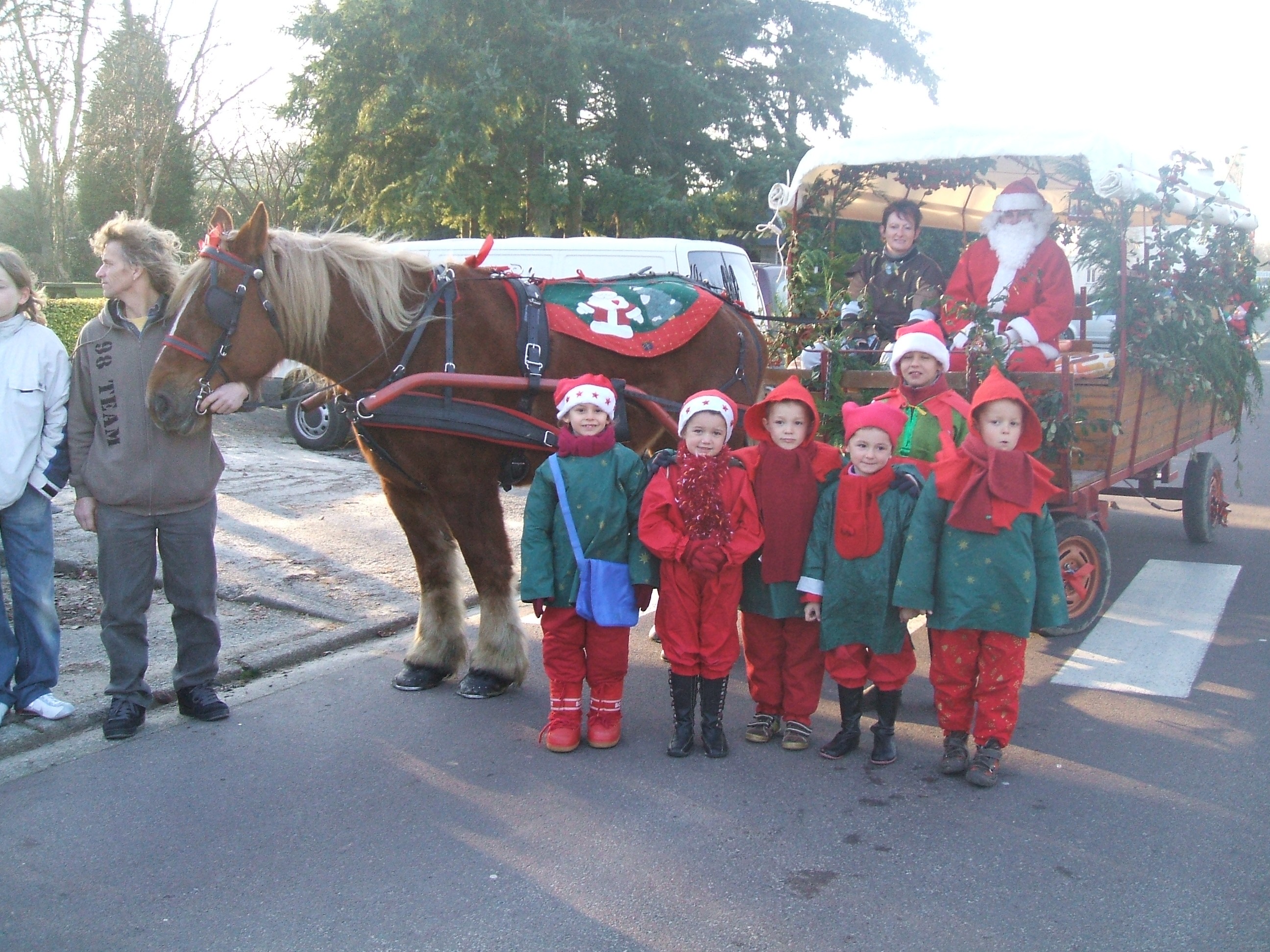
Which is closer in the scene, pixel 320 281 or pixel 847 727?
pixel 847 727

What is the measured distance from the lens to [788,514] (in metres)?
3.85

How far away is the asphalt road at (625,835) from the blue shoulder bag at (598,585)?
0.56 metres

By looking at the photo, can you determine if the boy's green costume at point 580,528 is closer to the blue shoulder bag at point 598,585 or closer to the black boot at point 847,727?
the blue shoulder bag at point 598,585

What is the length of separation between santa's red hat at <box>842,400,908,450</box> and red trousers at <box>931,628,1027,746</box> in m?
0.73

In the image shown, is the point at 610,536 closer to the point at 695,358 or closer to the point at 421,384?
the point at 421,384

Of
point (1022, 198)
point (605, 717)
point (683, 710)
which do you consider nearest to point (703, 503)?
point (683, 710)

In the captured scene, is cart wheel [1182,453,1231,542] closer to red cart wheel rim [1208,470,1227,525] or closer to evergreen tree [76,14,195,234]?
red cart wheel rim [1208,470,1227,525]

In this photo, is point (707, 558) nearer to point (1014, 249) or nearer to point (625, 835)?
point (625, 835)

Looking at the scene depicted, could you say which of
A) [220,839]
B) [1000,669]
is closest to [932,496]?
[1000,669]

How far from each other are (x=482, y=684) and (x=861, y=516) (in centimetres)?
184

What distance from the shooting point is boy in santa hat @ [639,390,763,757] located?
3717 millimetres

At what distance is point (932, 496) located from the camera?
3.68 metres

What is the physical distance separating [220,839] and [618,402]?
225 centimetres

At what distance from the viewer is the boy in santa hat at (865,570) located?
3713 mm
